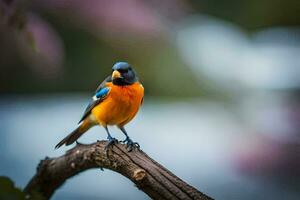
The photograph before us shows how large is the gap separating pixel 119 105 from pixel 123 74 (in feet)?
0.41

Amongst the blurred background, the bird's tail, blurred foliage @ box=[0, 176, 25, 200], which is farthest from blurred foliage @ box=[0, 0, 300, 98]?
blurred foliage @ box=[0, 176, 25, 200]

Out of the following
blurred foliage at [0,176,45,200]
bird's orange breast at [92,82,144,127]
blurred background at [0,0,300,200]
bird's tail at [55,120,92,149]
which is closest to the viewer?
blurred foliage at [0,176,45,200]

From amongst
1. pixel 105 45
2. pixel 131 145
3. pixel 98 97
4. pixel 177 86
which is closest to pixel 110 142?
pixel 131 145

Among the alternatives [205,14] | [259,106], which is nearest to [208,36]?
[205,14]

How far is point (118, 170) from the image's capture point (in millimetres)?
809

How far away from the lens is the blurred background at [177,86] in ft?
7.73

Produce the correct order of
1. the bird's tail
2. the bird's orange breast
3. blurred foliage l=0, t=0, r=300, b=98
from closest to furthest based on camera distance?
1. the bird's orange breast
2. the bird's tail
3. blurred foliage l=0, t=0, r=300, b=98

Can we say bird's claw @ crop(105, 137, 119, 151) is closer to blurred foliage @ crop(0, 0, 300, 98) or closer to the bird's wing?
the bird's wing

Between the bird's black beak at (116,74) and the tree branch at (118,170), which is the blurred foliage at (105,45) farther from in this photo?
the bird's black beak at (116,74)

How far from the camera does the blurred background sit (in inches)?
92.7

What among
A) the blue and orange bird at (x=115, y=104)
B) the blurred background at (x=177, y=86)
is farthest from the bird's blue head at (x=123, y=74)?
the blurred background at (x=177, y=86)

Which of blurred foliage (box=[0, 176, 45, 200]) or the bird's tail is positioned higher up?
blurred foliage (box=[0, 176, 45, 200])

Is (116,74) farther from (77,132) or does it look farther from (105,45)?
(105,45)

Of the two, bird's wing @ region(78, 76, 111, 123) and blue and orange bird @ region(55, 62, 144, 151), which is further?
bird's wing @ region(78, 76, 111, 123)
